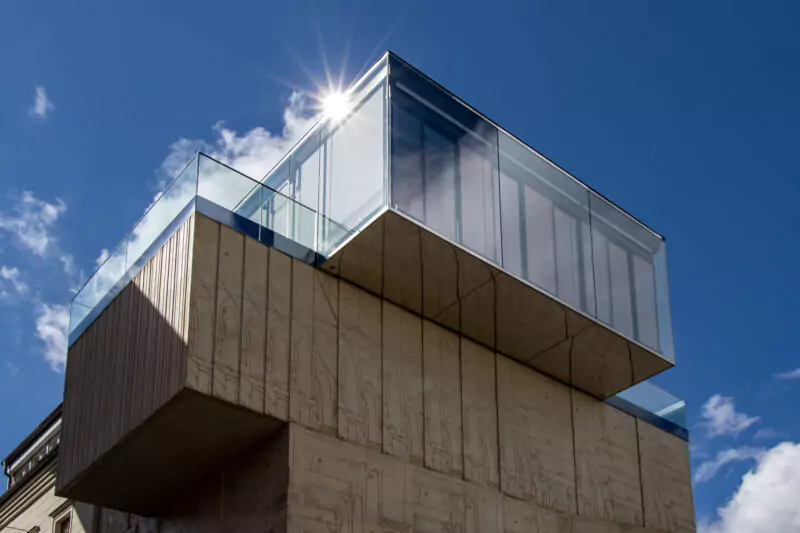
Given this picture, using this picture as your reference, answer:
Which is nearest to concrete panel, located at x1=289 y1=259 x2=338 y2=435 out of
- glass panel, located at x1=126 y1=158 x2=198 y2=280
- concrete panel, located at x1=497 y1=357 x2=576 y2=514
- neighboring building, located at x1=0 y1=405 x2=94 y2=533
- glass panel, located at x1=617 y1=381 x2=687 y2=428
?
glass panel, located at x1=126 y1=158 x2=198 y2=280

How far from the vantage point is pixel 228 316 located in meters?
18.1

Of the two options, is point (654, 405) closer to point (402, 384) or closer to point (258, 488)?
point (402, 384)

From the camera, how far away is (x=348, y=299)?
787 inches

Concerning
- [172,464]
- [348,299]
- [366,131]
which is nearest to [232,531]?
[172,464]

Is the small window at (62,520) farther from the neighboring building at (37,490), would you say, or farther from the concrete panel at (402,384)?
the concrete panel at (402,384)

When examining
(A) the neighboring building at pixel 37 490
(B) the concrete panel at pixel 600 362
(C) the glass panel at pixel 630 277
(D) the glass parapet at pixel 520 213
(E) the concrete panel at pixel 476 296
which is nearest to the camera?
(D) the glass parapet at pixel 520 213

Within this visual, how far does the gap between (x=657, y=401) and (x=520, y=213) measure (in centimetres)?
649

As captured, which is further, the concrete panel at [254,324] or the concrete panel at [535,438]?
the concrete panel at [535,438]

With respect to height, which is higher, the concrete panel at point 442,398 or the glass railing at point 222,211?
Answer: the glass railing at point 222,211

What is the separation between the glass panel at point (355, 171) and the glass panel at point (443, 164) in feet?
1.00

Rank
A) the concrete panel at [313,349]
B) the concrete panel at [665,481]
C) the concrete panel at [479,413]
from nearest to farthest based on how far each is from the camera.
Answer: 1. the concrete panel at [313,349]
2. the concrete panel at [479,413]
3. the concrete panel at [665,481]

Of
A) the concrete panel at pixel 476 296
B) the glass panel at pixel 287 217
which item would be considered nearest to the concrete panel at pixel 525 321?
the concrete panel at pixel 476 296

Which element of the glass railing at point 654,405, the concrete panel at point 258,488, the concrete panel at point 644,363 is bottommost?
the concrete panel at point 258,488

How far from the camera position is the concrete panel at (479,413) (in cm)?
2080
